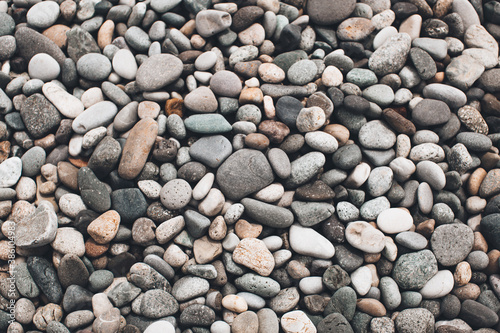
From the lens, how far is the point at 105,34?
8.93 feet

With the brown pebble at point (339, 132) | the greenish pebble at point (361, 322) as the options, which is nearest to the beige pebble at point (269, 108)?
the brown pebble at point (339, 132)

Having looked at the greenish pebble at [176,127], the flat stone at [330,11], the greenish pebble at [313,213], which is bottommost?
the greenish pebble at [313,213]

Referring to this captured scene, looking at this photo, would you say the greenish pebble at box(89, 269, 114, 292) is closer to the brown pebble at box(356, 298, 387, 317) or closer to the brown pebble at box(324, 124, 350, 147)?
the brown pebble at box(356, 298, 387, 317)

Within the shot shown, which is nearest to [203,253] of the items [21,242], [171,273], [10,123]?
[171,273]

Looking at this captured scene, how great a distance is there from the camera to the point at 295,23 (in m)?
2.72

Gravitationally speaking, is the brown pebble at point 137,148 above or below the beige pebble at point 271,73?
below

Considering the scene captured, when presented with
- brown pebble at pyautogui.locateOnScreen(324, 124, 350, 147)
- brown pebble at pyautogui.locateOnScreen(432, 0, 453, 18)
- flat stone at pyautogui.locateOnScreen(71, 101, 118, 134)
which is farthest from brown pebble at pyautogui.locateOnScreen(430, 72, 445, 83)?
flat stone at pyautogui.locateOnScreen(71, 101, 118, 134)

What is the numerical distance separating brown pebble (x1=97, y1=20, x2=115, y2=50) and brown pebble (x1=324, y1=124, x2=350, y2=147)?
1875 mm

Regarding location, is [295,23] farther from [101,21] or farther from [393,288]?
[393,288]

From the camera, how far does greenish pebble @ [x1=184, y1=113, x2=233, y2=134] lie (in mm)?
2330

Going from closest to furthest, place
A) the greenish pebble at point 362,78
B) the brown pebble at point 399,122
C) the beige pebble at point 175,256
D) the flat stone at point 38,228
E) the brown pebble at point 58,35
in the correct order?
the flat stone at point 38,228 → the beige pebble at point 175,256 → the brown pebble at point 399,122 → the greenish pebble at point 362,78 → the brown pebble at point 58,35

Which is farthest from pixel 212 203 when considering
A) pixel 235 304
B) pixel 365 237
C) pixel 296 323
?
pixel 365 237

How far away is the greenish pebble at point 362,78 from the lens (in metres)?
2.50

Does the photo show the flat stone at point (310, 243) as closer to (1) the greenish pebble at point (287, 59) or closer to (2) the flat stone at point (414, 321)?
(2) the flat stone at point (414, 321)
